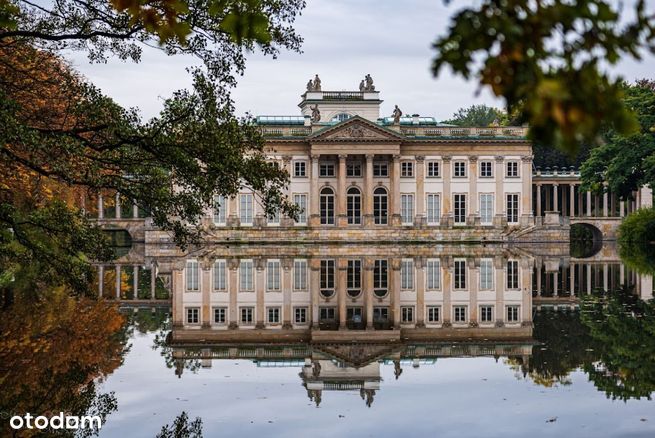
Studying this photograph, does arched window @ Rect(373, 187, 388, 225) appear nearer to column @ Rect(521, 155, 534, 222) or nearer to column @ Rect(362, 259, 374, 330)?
column @ Rect(521, 155, 534, 222)

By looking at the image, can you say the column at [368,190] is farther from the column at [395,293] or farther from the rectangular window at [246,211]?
the column at [395,293]

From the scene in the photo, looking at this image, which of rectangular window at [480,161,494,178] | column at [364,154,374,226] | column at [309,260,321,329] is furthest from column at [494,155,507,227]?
column at [309,260,321,329]

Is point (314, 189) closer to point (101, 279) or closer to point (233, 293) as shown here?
point (101, 279)

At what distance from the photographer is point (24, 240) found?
1605 cm

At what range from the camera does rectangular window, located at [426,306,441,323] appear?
73.2 ft

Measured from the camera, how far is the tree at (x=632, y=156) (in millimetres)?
60559

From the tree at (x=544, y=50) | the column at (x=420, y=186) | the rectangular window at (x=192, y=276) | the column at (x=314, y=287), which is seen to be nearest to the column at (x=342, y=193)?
the column at (x=420, y=186)

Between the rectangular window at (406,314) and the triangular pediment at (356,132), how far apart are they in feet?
157

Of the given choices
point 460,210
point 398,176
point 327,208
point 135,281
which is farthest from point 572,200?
point 135,281

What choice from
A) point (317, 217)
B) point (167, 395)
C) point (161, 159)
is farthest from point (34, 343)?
point (317, 217)

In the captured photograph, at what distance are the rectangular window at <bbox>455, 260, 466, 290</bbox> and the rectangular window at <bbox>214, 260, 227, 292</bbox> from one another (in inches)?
281

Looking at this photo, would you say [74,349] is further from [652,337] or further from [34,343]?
[652,337]

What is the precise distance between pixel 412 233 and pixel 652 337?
54.4 metres

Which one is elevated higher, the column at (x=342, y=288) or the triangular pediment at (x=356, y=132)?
the triangular pediment at (x=356, y=132)
